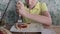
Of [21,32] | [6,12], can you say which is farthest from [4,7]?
[21,32]

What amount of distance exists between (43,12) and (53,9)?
93 millimetres

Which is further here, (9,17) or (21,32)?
(9,17)

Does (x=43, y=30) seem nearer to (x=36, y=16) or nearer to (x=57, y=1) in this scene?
(x=36, y=16)

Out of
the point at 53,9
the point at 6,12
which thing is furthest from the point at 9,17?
the point at 53,9

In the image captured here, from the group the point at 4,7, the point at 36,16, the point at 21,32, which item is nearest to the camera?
the point at 21,32

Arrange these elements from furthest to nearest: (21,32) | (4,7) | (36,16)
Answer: (4,7) → (36,16) → (21,32)

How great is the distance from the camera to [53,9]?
105cm

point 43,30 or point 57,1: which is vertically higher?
point 57,1

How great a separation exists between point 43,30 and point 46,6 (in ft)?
1.04

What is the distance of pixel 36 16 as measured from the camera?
0.98 meters

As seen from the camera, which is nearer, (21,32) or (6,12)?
(21,32)

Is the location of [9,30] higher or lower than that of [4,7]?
lower

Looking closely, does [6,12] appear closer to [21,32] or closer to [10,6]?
[10,6]

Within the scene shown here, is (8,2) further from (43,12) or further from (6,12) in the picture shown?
(43,12)
